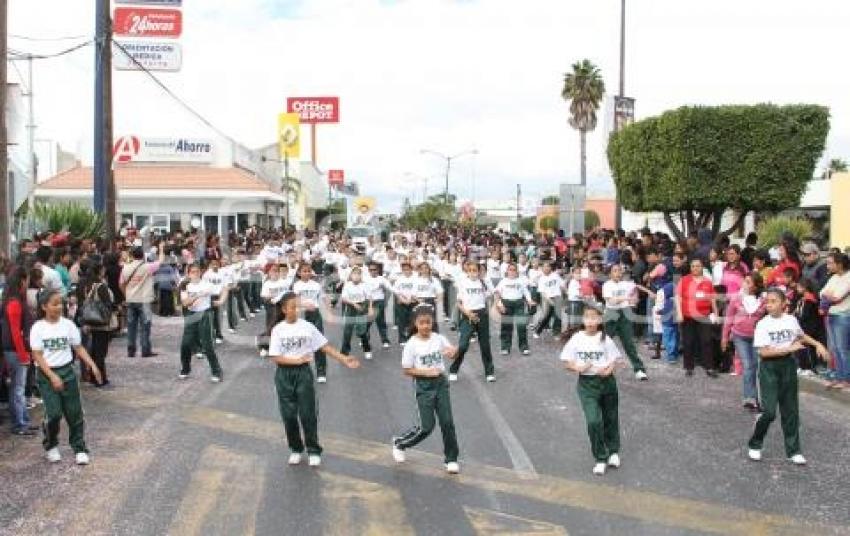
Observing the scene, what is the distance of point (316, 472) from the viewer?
7883mm

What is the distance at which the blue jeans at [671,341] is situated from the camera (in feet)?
48.2

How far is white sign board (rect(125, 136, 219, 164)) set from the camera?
5094 cm

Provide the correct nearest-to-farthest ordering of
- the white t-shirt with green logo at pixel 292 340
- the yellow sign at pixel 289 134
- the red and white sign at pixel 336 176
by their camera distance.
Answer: the white t-shirt with green logo at pixel 292 340, the yellow sign at pixel 289 134, the red and white sign at pixel 336 176

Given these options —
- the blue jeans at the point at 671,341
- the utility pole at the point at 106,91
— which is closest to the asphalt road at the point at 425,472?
the blue jeans at the point at 671,341

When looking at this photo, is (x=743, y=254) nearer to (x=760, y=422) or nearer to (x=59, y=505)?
(x=760, y=422)

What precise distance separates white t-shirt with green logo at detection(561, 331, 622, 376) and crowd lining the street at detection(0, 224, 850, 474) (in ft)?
0.04

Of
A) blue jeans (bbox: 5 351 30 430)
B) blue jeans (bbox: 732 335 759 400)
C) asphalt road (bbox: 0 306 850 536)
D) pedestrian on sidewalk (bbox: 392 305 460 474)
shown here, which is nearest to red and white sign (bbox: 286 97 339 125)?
asphalt road (bbox: 0 306 850 536)

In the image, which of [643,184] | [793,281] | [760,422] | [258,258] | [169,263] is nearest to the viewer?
[760,422]

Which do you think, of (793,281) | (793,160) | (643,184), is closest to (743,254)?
(793,281)

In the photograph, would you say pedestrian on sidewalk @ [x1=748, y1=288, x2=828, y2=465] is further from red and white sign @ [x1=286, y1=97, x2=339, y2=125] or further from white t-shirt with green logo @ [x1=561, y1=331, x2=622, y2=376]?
red and white sign @ [x1=286, y1=97, x2=339, y2=125]

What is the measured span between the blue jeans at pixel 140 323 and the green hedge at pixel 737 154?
595 inches

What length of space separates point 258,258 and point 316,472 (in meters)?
15.3

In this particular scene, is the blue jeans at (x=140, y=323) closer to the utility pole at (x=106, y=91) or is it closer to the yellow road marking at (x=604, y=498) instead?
the utility pole at (x=106, y=91)

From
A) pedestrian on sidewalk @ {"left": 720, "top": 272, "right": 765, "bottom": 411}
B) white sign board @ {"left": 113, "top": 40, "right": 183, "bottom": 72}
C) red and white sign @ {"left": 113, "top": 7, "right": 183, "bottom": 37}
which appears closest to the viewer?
pedestrian on sidewalk @ {"left": 720, "top": 272, "right": 765, "bottom": 411}
